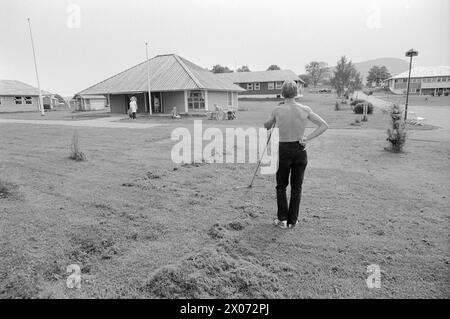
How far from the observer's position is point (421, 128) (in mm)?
15578

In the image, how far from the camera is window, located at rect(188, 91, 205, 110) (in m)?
28.7

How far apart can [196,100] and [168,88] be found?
2.74 meters

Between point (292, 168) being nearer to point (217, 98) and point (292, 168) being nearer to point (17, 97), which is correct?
point (217, 98)

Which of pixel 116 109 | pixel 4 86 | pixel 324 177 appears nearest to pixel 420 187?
pixel 324 177

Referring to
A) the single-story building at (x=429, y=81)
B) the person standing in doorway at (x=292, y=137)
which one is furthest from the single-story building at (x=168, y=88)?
the single-story building at (x=429, y=81)

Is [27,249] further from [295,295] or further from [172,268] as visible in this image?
[295,295]

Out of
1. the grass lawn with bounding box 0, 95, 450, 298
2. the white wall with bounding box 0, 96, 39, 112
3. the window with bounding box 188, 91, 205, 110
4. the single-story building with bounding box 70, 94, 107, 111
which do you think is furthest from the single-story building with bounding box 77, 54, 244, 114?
the grass lawn with bounding box 0, 95, 450, 298

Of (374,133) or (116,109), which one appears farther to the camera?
(116,109)

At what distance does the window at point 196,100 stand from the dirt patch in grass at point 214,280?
26.2 meters

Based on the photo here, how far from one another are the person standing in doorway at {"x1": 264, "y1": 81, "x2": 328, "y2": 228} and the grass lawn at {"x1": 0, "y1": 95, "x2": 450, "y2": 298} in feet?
1.93

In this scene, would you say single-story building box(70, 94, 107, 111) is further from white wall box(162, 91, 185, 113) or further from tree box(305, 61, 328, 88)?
tree box(305, 61, 328, 88)

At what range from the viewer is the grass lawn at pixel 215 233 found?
119 inches

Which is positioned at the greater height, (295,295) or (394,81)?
(394,81)

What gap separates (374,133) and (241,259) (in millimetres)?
12363
